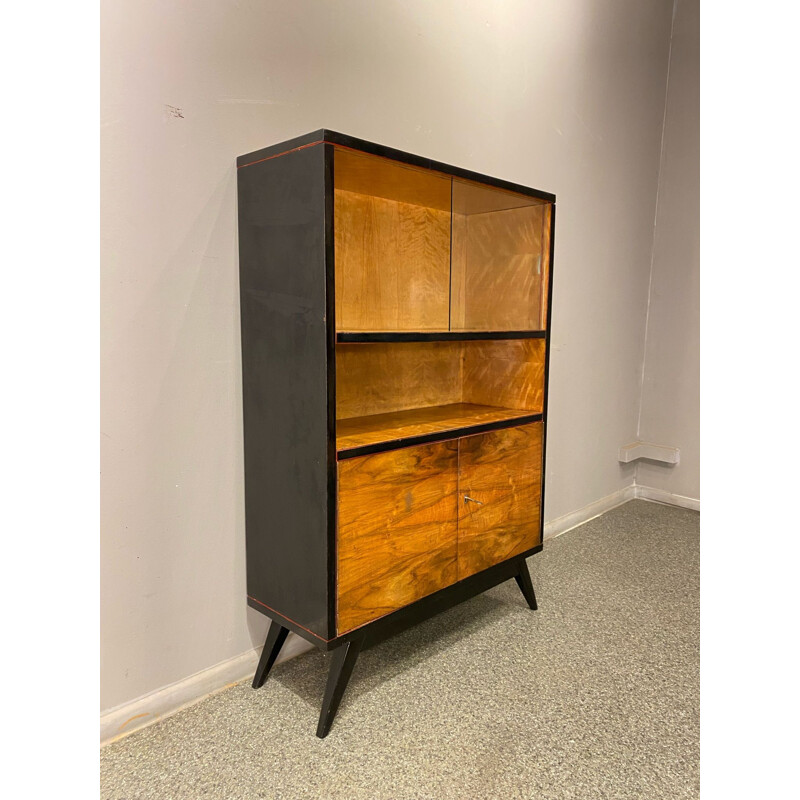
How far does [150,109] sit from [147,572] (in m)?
1.15

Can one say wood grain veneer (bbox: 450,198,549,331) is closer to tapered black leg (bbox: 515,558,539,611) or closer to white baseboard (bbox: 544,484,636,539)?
tapered black leg (bbox: 515,558,539,611)

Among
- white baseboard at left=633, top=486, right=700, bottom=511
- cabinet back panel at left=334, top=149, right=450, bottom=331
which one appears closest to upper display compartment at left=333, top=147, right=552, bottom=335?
cabinet back panel at left=334, top=149, right=450, bottom=331

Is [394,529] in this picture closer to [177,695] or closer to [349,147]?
[177,695]

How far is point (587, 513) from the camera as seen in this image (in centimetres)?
333

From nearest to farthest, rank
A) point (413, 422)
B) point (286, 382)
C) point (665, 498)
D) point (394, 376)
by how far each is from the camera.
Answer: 1. point (286, 382)
2. point (413, 422)
3. point (394, 376)
4. point (665, 498)

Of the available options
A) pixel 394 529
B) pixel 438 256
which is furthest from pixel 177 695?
pixel 438 256

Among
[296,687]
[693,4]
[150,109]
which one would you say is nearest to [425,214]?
[150,109]

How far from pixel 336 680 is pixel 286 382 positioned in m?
0.77

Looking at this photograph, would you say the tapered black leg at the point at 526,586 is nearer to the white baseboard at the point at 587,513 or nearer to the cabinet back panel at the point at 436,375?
the cabinet back panel at the point at 436,375

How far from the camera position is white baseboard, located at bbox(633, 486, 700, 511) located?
3.55 metres

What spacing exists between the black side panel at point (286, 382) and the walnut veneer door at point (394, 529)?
0.07 metres

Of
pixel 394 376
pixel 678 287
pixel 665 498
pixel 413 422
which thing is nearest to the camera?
pixel 413 422

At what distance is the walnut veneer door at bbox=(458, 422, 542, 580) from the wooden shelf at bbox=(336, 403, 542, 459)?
0.04m
